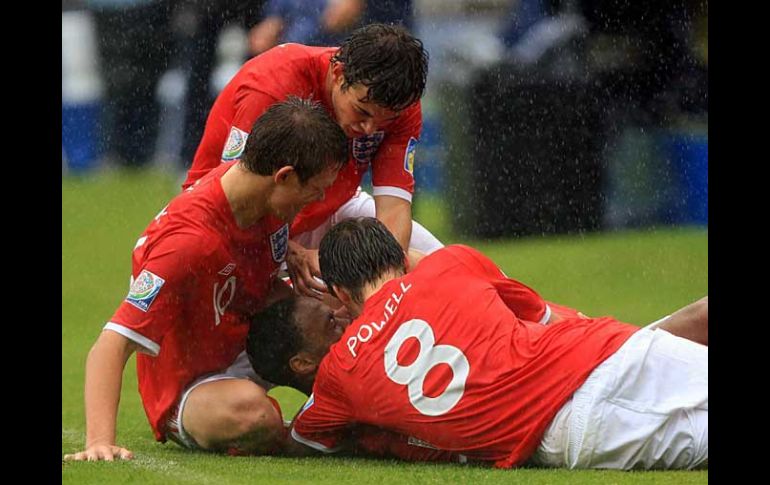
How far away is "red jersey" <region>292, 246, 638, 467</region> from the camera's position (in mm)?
4086

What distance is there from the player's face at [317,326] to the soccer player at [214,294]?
0.79ft

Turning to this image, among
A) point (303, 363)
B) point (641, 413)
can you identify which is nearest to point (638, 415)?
point (641, 413)

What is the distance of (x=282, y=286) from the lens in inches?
201

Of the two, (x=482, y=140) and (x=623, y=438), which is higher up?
(x=482, y=140)

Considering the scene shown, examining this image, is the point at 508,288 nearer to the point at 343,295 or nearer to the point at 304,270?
the point at 343,295

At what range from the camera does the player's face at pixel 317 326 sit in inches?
183

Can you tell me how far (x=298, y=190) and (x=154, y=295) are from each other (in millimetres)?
565

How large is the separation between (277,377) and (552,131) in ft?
19.5

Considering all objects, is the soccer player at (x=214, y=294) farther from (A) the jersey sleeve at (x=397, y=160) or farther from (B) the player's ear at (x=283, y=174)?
(A) the jersey sleeve at (x=397, y=160)

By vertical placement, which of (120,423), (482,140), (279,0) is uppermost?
(279,0)

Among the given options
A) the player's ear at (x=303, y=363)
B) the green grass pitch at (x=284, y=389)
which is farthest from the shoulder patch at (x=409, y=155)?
the green grass pitch at (x=284, y=389)

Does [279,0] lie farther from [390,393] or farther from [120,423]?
[390,393]
